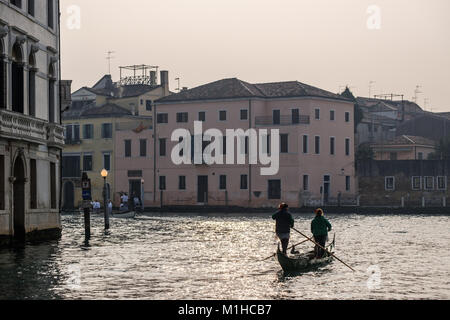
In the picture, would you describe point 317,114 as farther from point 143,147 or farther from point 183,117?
point 143,147

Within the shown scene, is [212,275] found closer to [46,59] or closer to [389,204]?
[46,59]

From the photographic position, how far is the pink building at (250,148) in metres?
74.5

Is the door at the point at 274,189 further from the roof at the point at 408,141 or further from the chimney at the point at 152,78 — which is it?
the chimney at the point at 152,78

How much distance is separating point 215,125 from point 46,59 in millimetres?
42868

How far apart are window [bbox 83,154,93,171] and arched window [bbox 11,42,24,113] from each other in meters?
51.0

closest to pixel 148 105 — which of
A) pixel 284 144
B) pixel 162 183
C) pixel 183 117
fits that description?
pixel 183 117

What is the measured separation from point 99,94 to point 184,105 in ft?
34.9

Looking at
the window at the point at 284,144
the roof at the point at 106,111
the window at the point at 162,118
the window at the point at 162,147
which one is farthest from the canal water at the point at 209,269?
the roof at the point at 106,111

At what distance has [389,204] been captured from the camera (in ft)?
252
